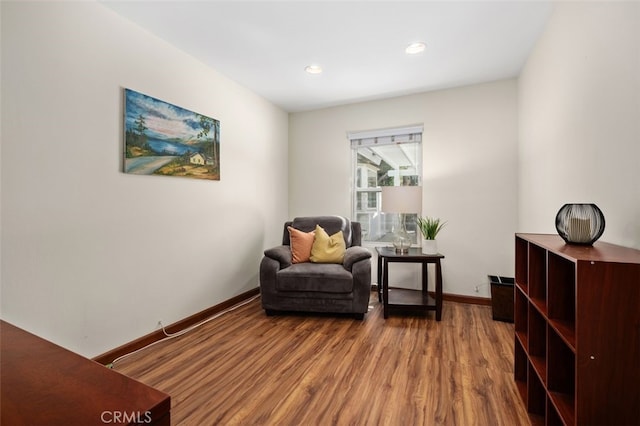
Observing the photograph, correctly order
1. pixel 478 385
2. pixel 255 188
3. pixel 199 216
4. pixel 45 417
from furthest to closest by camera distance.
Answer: pixel 255 188 → pixel 199 216 → pixel 478 385 → pixel 45 417

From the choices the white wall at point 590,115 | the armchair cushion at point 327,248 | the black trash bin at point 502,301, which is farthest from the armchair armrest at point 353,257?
the white wall at point 590,115

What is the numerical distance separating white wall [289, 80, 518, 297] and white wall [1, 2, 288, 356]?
7.47ft

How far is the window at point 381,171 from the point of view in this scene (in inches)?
141

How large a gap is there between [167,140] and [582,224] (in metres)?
2.73

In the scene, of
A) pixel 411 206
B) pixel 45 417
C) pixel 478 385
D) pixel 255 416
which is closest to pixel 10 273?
pixel 255 416

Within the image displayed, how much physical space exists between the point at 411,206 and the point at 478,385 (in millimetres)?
1620

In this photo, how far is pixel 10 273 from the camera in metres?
1.55

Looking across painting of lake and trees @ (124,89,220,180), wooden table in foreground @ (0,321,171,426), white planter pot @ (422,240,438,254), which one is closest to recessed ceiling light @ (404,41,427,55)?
white planter pot @ (422,240,438,254)

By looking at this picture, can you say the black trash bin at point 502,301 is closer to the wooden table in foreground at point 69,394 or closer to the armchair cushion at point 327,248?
the armchair cushion at point 327,248

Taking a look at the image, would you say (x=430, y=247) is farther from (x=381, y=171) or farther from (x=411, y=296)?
(x=381, y=171)

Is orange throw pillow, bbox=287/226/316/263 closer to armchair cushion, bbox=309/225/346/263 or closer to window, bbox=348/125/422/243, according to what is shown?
armchair cushion, bbox=309/225/346/263

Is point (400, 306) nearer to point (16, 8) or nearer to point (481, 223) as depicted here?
point (481, 223)

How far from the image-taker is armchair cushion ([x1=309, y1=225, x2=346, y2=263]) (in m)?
3.02

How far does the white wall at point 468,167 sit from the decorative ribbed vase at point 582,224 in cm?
201
